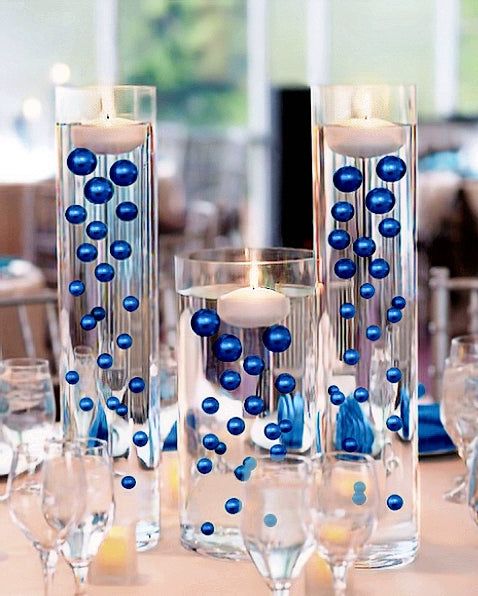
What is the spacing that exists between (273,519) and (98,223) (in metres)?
0.39

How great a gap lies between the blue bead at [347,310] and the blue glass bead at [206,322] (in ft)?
0.37

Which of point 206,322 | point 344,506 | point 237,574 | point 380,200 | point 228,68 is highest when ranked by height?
point 228,68

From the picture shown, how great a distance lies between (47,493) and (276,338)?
27 cm

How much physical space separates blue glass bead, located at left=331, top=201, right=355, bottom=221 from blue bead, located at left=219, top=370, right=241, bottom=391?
17cm

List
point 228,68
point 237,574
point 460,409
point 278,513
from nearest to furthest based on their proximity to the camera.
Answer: point 278,513 < point 237,574 < point 460,409 < point 228,68

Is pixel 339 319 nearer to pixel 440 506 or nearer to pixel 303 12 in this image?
pixel 440 506

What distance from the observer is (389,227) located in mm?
1174

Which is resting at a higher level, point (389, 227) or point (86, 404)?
point (389, 227)

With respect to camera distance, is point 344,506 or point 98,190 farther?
point 98,190

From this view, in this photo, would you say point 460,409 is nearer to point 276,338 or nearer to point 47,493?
point 276,338

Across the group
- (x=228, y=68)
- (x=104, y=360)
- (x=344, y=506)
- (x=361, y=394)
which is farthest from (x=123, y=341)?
(x=228, y=68)

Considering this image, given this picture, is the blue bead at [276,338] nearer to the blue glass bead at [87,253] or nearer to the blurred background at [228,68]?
the blue glass bead at [87,253]

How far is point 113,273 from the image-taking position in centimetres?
122

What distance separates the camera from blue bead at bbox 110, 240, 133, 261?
121 centimetres
